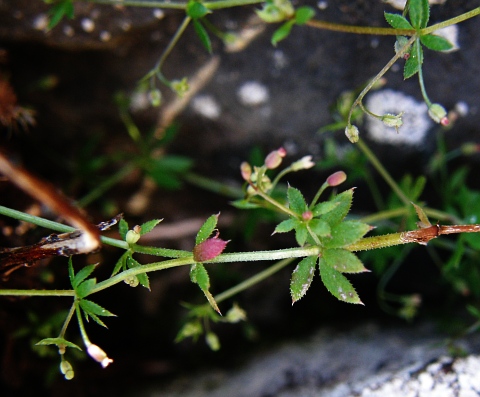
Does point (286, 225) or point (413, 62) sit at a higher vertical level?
point (413, 62)

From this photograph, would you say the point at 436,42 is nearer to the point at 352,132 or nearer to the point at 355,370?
the point at 352,132

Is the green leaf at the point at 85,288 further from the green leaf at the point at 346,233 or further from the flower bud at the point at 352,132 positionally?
the flower bud at the point at 352,132

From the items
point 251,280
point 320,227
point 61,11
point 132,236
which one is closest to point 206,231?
point 132,236

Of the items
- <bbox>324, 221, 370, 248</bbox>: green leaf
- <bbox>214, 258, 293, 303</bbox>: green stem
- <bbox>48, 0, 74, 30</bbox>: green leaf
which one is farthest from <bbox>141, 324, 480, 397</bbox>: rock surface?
<bbox>48, 0, 74, 30</bbox>: green leaf

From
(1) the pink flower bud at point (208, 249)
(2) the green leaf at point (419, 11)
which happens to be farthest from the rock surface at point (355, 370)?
(2) the green leaf at point (419, 11)

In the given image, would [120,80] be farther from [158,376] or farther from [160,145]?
[158,376]

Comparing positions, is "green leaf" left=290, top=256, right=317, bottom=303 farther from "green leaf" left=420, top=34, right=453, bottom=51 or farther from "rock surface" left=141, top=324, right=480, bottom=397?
"green leaf" left=420, top=34, right=453, bottom=51
